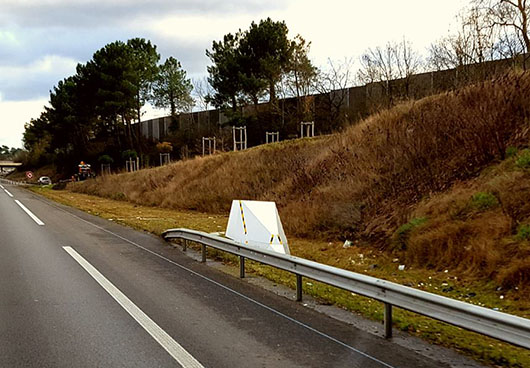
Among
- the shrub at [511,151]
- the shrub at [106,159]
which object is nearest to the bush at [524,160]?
the shrub at [511,151]

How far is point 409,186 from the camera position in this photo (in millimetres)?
14922

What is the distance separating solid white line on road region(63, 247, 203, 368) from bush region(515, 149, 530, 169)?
9.25 meters

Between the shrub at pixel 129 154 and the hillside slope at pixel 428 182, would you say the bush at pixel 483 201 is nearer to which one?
the hillside slope at pixel 428 182

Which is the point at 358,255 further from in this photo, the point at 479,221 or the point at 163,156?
the point at 163,156

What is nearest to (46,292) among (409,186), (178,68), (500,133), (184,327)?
(184,327)

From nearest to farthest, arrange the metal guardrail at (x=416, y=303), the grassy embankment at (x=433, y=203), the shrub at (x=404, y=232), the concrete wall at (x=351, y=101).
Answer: the metal guardrail at (x=416, y=303), the grassy embankment at (x=433, y=203), the shrub at (x=404, y=232), the concrete wall at (x=351, y=101)

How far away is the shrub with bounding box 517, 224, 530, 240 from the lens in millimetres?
9555

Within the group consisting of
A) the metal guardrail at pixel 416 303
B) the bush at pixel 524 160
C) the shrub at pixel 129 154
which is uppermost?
the shrub at pixel 129 154

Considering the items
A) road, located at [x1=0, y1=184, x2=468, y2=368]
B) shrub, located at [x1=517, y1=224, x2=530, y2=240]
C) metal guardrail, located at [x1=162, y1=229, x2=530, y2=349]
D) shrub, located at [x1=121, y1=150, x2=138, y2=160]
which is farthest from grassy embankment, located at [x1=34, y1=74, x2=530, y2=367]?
shrub, located at [x1=121, y1=150, x2=138, y2=160]

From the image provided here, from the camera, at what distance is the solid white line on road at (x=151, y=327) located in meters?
5.12

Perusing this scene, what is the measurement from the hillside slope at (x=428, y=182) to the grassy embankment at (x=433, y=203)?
1.4 inches

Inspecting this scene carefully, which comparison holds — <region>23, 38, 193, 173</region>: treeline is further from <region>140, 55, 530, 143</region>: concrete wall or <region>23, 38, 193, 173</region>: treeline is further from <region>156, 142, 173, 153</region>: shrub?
<region>140, 55, 530, 143</region>: concrete wall

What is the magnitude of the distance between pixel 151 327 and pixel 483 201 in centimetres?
820

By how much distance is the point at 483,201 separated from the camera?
11.4 meters
